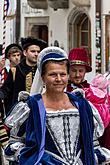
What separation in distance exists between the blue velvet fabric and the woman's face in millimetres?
113

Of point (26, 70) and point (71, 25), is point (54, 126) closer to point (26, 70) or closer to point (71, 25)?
point (26, 70)

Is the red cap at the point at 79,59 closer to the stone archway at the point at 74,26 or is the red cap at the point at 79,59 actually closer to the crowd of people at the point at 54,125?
the crowd of people at the point at 54,125

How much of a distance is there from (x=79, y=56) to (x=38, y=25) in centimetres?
1343

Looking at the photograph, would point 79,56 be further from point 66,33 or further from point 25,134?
point 66,33

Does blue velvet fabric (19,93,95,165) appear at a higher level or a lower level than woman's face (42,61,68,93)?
lower

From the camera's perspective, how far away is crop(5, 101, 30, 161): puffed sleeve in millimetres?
3393

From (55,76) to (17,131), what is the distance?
42 centimetres

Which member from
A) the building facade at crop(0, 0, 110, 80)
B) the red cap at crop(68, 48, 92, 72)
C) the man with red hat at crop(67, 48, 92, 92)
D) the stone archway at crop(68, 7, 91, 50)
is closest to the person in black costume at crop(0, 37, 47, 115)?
the red cap at crop(68, 48, 92, 72)

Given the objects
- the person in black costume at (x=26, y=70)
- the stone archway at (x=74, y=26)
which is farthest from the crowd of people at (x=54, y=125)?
the stone archway at (x=74, y=26)

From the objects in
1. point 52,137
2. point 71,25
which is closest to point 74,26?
point 71,25

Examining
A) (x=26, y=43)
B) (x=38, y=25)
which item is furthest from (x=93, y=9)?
(x=26, y=43)

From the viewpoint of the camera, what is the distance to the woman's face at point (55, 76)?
3.37 m

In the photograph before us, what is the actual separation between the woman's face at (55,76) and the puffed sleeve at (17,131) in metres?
0.20

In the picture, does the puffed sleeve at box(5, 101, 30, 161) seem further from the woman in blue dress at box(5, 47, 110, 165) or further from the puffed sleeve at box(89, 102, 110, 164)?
the puffed sleeve at box(89, 102, 110, 164)
